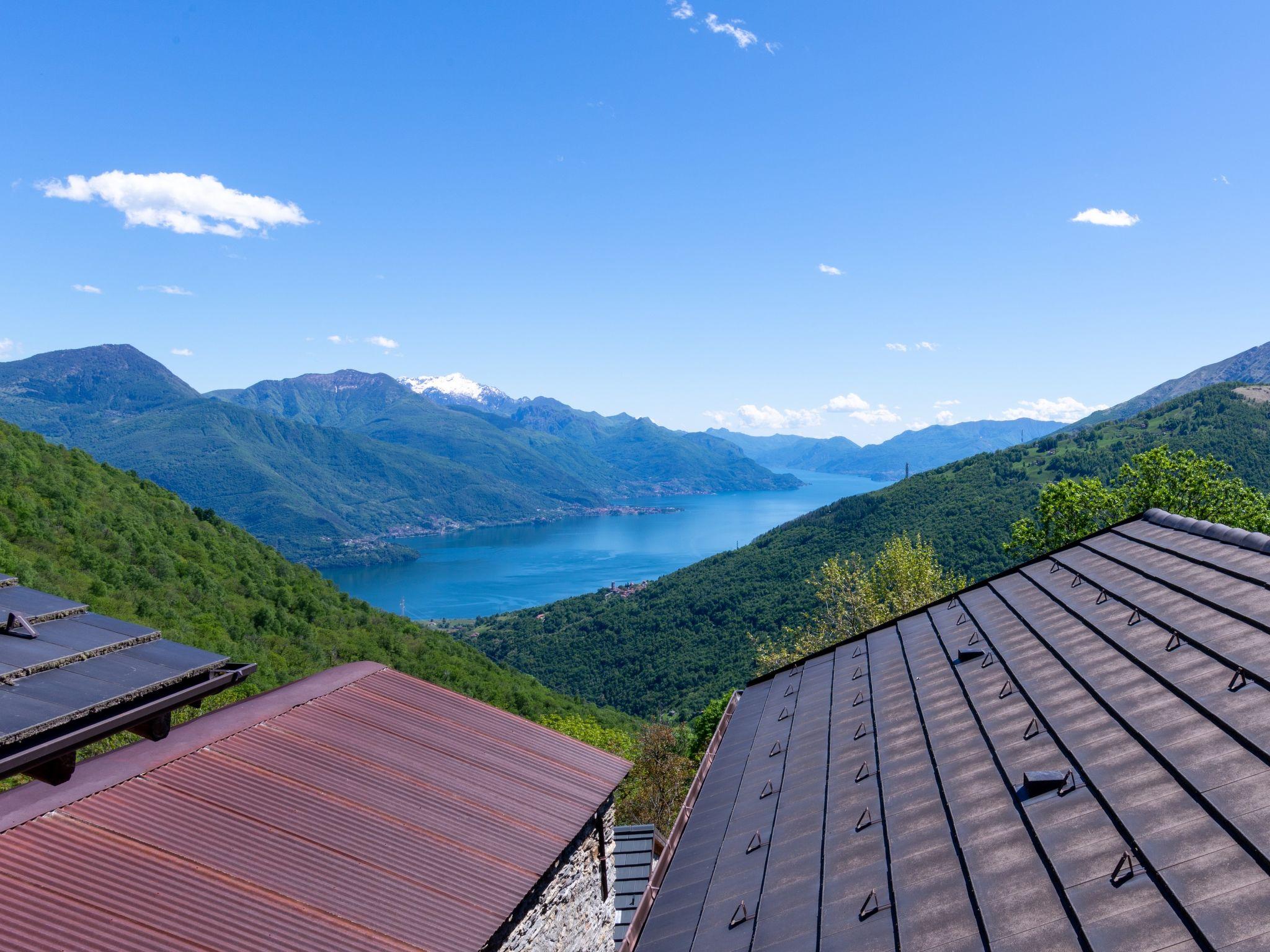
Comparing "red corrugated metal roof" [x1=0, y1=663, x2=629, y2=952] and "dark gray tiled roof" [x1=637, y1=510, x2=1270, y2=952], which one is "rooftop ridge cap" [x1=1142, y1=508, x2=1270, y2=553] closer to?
"dark gray tiled roof" [x1=637, y1=510, x2=1270, y2=952]

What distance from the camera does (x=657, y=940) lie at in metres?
8.44

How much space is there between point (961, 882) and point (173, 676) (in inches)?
272

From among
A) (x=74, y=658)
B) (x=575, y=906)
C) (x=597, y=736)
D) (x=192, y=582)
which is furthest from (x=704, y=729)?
(x=192, y=582)

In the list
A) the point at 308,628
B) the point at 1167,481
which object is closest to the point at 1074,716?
the point at 1167,481

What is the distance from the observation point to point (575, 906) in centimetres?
1031

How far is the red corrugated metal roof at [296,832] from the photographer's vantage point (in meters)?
6.14

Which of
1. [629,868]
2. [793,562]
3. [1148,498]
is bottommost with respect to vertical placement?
[793,562]

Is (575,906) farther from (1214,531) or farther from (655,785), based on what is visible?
(655,785)

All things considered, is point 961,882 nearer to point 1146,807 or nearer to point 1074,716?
point 1146,807

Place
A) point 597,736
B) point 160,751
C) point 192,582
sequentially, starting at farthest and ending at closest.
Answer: point 192,582 < point 597,736 < point 160,751

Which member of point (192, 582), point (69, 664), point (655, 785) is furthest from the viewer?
point (192, 582)

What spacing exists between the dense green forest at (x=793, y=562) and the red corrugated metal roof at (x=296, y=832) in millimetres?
56393

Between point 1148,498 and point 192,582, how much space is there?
5003cm

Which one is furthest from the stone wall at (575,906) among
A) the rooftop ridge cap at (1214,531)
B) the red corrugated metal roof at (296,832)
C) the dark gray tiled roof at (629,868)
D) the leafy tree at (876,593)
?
the leafy tree at (876,593)
